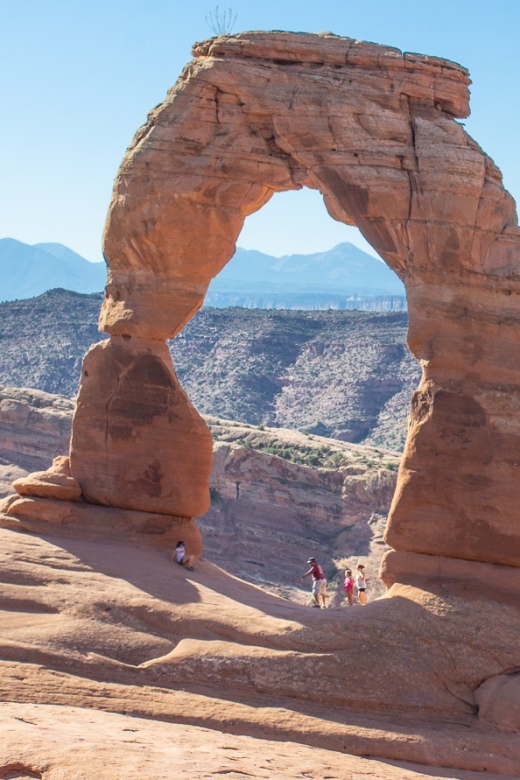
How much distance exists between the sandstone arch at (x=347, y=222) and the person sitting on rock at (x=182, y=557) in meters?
0.75

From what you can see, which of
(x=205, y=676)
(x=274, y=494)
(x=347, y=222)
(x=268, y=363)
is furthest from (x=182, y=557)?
(x=268, y=363)

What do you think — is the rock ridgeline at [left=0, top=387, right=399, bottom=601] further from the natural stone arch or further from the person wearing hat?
the natural stone arch

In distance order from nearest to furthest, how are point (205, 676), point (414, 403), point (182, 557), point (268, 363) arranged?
point (205, 676) < point (414, 403) < point (182, 557) < point (268, 363)

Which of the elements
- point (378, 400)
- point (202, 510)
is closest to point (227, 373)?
point (378, 400)

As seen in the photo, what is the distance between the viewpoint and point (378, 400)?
79000mm

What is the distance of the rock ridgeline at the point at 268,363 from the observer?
77.6 meters

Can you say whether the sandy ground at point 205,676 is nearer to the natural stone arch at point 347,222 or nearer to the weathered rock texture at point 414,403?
the weathered rock texture at point 414,403

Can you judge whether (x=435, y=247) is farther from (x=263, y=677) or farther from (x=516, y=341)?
(x=263, y=677)

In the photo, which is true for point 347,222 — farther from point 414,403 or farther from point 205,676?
point 205,676

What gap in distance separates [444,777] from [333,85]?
11.5 m

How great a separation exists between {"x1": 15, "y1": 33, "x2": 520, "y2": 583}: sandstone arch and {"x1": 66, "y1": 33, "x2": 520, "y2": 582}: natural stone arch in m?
0.03

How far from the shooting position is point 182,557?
70.7 feet

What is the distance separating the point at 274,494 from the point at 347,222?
92.1 ft

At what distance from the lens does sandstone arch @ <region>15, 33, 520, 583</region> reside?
20250mm
